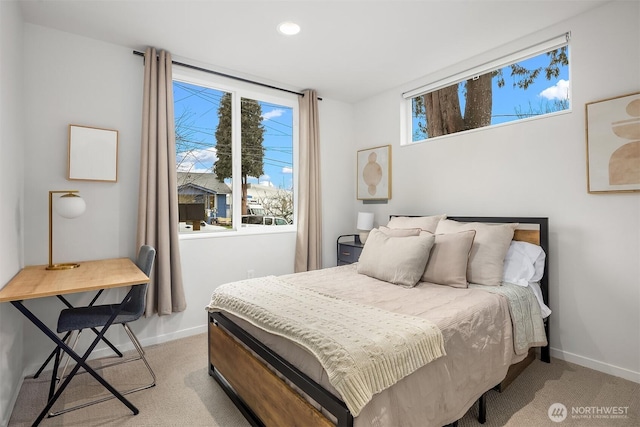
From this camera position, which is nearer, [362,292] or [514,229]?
[362,292]

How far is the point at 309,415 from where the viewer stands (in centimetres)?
140

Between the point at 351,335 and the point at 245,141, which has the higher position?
the point at 245,141

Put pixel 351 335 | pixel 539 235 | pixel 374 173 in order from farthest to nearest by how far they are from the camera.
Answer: pixel 374 173 < pixel 539 235 < pixel 351 335

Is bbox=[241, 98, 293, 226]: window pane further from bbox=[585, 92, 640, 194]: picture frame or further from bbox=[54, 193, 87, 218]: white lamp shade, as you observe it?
bbox=[585, 92, 640, 194]: picture frame

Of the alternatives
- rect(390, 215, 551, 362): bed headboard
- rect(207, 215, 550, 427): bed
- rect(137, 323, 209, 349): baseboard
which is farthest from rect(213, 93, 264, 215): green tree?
rect(390, 215, 551, 362): bed headboard

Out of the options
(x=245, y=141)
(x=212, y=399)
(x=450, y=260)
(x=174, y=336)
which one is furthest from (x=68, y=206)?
(x=450, y=260)

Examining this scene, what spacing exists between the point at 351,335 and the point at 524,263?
1.80 meters

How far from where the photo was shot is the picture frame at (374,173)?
4.04m

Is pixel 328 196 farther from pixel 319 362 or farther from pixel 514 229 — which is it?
pixel 319 362

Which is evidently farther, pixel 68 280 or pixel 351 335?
pixel 68 280

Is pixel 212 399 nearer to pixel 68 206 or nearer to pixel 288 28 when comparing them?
pixel 68 206

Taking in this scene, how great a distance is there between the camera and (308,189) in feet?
13.1

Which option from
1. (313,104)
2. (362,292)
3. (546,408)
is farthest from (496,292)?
(313,104)

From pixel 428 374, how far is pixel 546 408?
43.8 inches
